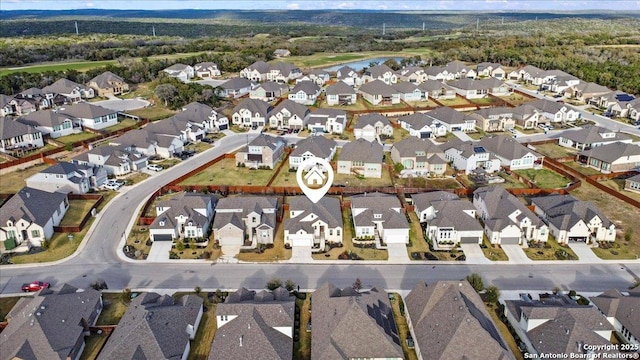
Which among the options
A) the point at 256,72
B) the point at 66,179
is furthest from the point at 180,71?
the point at 66,179

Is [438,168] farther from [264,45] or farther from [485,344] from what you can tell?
[264,45]

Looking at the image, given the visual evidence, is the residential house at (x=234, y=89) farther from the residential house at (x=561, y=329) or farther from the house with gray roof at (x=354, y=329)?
the residential house at (x=561, y=329)

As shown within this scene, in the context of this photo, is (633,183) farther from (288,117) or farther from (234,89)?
(234,89)

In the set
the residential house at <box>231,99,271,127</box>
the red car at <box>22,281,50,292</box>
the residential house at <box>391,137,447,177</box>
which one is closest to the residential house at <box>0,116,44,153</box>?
the residential house at <box>231,99,271,127</box>

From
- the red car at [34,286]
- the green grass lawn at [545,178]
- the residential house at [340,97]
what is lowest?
the red car at [34,286]

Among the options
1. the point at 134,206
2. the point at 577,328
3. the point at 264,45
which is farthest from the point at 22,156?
the point at 264,45

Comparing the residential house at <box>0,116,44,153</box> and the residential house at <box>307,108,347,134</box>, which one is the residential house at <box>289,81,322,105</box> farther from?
the residential house at <box>0,116,44,153</box>

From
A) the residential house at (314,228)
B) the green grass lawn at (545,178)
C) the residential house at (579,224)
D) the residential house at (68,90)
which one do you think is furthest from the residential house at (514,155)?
the residential house at (68,90)

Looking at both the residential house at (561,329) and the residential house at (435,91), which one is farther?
the residential house at (435,91)
